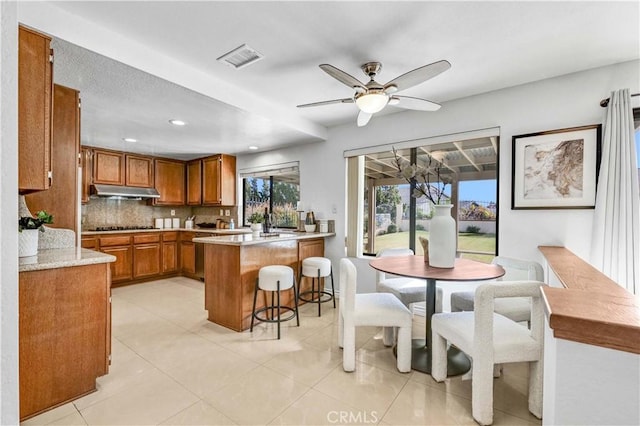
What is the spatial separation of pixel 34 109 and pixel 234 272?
192cm

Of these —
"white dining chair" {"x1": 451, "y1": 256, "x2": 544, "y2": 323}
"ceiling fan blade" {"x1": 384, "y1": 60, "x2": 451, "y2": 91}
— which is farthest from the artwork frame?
"ceiling fan blade" {"x1": 384, "y1": 60, "x2": 451, "y2": 91}

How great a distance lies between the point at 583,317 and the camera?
0.69 metres

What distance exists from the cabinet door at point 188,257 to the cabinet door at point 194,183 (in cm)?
89

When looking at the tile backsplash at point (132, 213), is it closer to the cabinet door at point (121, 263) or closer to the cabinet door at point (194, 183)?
the cabinet door at point (194, 183)

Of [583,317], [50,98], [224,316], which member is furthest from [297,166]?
[583,317]

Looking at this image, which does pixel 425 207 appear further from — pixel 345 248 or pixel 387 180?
pixel 345 248

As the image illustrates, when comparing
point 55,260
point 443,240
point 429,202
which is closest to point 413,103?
point 443,240

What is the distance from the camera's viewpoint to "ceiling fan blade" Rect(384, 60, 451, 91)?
5.75 feet

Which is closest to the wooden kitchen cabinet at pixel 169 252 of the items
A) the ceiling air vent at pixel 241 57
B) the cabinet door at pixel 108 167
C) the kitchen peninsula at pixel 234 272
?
the cabinet door at pixel 108 167

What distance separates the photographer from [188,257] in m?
5.17

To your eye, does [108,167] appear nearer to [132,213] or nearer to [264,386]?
[132,213]

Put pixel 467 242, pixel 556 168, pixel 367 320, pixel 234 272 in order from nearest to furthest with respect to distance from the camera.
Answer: pixel 367 320
pixel 556 168
pixel 234 272
pixel 467 242

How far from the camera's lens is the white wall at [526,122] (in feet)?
8.02

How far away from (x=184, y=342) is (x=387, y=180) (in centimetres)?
308
